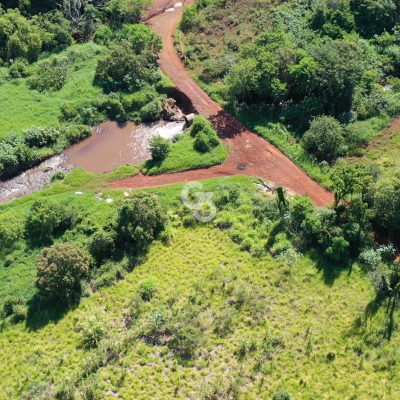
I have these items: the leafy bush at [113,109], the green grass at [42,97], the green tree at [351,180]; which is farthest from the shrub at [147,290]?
the green grass at [42,97]

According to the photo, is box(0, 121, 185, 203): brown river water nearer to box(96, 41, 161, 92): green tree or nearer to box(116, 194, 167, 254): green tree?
box(96, 41, 161, 92): green tree

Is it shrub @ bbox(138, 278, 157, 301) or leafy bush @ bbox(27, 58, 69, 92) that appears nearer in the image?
shrub @ bbox(138, 278, 157, 301)

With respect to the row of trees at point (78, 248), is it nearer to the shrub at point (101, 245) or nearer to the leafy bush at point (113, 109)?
the shrub at point (101, 245)

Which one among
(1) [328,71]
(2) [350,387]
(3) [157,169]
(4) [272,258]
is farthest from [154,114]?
(2) [350,387]

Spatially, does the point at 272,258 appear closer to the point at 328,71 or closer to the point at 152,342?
the point at 152,342

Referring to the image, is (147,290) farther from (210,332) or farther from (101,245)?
(210,332)

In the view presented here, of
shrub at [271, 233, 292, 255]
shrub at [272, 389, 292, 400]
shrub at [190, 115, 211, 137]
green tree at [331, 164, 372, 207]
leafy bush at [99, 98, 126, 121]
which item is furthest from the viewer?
leafy bush at [99, 98, 126, 121]

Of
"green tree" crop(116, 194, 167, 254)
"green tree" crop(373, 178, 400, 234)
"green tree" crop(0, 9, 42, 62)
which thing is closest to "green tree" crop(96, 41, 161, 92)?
"green tree" crop(0, 9, 42, 62)
